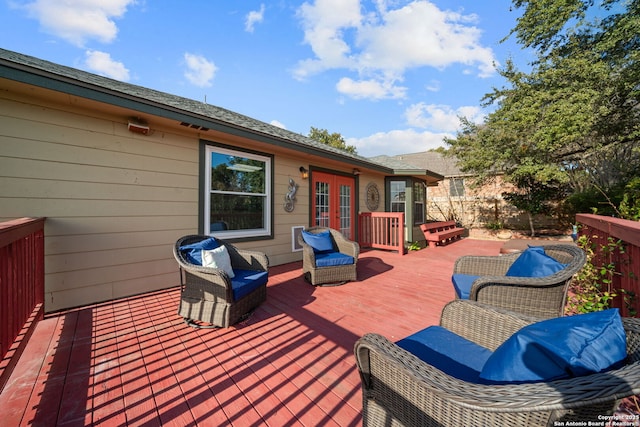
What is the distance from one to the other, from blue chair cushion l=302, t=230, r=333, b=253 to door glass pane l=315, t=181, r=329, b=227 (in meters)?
1.67

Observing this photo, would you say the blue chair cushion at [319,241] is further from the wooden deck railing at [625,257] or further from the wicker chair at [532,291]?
the wooden deck railing at [625,257]

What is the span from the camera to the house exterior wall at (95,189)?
8.91 feet

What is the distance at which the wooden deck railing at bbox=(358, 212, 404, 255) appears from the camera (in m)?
6.53

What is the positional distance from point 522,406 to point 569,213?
41.6 ft

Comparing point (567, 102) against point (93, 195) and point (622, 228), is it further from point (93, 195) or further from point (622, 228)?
point (93, 195)

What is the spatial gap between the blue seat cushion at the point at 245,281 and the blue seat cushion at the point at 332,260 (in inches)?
38.9

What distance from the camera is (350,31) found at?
7.80m

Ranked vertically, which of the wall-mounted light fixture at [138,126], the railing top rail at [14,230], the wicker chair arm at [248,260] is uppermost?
the wall-mounted light fixture at [138,126]

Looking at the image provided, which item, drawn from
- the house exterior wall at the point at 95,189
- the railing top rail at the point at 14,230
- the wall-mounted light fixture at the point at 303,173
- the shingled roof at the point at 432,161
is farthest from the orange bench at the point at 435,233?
the railing top rail at the point at 14,230

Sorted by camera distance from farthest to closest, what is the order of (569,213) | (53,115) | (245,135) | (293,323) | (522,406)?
(569,213)
(245,135)
(53,115)
(293,323)
(522,406)

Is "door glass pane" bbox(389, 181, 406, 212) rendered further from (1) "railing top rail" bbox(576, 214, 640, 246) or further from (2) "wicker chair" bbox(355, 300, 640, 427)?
(2) "wicker chair" bbox(355, 300, 640, 427)

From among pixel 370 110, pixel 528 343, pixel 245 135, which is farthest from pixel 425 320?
pixel 370 110

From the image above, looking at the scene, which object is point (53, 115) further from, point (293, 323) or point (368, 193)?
point (368, 193)

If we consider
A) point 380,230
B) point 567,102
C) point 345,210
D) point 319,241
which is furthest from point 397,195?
point 567,102
